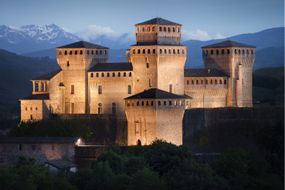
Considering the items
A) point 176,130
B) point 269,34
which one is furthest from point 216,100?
point 269,34

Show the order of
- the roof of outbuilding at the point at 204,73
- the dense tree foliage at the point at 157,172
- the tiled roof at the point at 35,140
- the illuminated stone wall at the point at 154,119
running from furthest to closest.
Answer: the roof of outbuilding at the point at 204,73
the tiled roof at the point at 35,140
the illuminated stone wall at the point at 154,119
the dense tree foliage at the point at 157,172

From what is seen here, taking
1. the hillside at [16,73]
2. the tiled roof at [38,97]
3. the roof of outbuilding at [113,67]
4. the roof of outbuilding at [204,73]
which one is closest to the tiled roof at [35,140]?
the tiled roof at [38,97]

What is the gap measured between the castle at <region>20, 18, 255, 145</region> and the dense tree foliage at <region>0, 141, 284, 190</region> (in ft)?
18.6

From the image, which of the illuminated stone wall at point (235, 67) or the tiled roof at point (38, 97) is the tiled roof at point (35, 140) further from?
the illuminated stone wall at point (235, 67)

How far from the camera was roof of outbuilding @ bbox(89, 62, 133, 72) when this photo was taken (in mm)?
91812

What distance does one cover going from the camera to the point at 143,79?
295ft

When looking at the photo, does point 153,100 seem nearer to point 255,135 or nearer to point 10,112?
point 255,135

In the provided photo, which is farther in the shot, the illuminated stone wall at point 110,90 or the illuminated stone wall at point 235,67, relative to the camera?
the illuminated stone wall at point 235,67

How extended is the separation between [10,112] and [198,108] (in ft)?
135

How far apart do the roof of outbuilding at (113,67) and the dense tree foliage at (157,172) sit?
979cm

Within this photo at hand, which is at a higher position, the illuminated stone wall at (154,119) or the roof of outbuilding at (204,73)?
the roof of outbuilding at (204,73)

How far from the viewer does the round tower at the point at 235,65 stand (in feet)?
306

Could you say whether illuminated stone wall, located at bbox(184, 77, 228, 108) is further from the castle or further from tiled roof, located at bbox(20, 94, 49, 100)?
tiled roof, located at bbox(20, 94, 49, 100)

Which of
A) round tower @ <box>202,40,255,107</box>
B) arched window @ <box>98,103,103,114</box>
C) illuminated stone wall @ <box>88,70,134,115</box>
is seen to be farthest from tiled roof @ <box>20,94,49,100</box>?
round tower @ <box>202,40,255,107</box>
